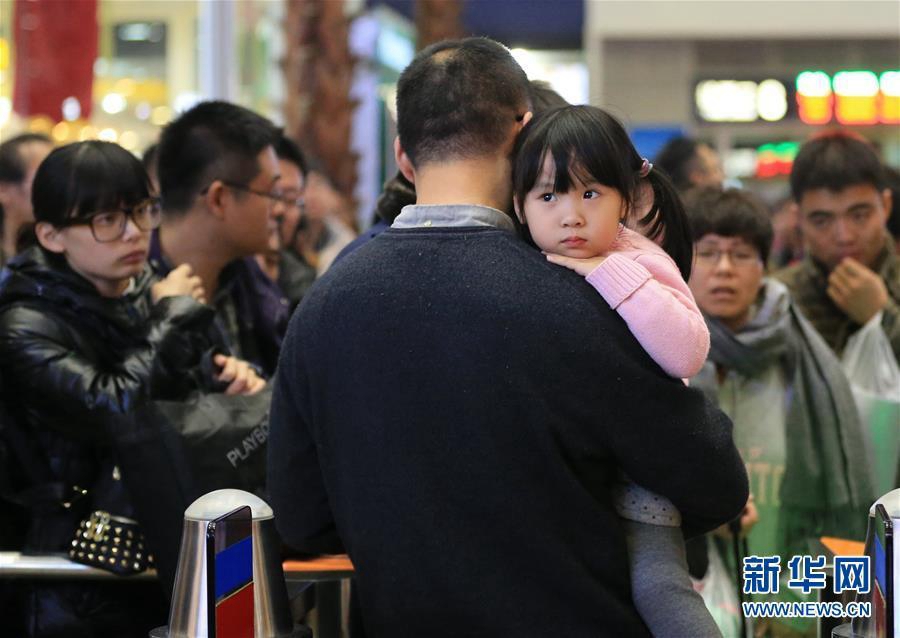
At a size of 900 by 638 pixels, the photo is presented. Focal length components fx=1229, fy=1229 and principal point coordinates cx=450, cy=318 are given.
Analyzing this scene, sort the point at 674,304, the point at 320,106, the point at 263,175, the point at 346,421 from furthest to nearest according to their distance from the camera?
1. the point at 320,106
2. the point at 263,175
3. the point at 346,421
4. the point at 674,304

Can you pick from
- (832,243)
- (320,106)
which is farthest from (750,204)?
(320,106)

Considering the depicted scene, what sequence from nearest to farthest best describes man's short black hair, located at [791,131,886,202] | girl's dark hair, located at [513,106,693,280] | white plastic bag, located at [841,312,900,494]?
1. girl's dark hair, located at [513,106,693,280]
2. white plastic bag, located at [841,312,900,494]
3. man's short black hair, located at [791,131,886,202]

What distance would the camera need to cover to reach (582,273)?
6.89ft

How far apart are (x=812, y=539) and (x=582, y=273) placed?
5.89 ft

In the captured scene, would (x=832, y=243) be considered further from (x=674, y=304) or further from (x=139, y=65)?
(x=139, y=65)

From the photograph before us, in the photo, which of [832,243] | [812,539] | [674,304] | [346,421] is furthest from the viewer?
[832,243]

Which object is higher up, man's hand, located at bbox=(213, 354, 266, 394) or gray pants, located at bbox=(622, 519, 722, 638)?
man's hand, located at bbox=(213, 354, 266, 394)

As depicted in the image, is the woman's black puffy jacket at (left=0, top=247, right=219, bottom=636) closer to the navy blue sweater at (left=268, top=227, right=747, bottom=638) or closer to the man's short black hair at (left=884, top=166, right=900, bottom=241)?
the navy blue sweater at (left=268, top=227, right=747, bottom=638)

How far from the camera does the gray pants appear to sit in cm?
207

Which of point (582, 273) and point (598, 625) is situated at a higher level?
point (582, 273)

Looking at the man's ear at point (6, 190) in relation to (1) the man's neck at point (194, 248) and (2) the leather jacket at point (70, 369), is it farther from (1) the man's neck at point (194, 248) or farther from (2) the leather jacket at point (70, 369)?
(2) the leather jacket at point (70, 369)

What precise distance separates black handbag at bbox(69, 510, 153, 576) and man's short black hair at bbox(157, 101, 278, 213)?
4.26 feet

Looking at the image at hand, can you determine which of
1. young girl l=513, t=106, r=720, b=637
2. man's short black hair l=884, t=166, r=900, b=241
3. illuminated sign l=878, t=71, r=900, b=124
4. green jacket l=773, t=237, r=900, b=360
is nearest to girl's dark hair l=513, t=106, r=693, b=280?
young girl l=513, t=106, r=720, b=637

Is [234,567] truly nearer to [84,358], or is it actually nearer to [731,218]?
[84,358]
